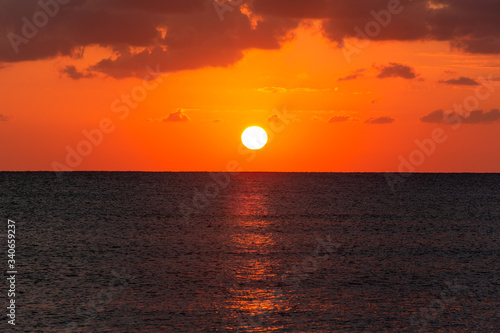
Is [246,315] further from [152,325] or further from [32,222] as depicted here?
[32,222]

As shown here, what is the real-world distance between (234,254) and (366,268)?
46.3 feet

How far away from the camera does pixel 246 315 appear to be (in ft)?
121

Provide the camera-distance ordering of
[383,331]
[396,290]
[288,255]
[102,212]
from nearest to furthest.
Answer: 1. [383,331]
2. [396,290]
3. [288,255]
4. [102,212]

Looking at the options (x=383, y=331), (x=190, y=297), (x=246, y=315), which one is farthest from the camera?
(x=190, y=297)

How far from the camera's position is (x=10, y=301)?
38250mm

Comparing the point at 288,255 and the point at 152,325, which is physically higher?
the point at 288,255

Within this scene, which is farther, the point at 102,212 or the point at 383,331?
the point at 102,212

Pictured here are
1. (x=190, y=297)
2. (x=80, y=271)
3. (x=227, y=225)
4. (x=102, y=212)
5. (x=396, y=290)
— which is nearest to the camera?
(x=190, y=297)

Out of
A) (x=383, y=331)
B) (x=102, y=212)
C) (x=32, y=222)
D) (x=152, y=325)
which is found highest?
(x=102, y=212)

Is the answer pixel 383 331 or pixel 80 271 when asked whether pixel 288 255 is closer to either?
pixel 80 271

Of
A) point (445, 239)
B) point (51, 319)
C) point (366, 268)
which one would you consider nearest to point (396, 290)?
point (366, 268)

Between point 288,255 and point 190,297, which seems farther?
point 288,255

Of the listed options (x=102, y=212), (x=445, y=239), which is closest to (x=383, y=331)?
(x=445, y=239)

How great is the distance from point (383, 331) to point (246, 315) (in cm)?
836
